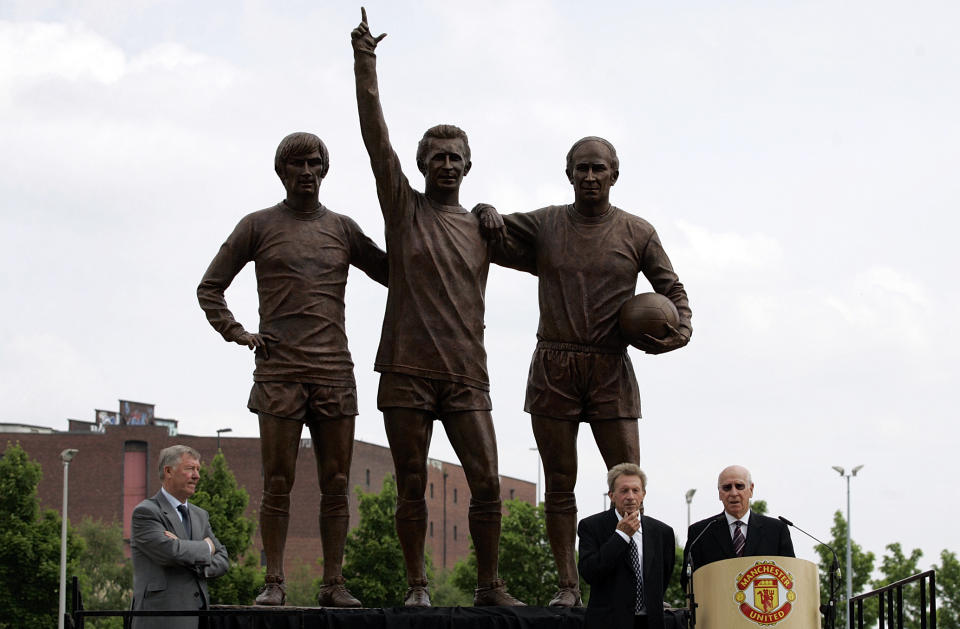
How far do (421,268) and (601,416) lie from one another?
1750 mm

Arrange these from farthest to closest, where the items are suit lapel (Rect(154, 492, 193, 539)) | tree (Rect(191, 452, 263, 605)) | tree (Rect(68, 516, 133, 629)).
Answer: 1. tree (Rect(68, 516, 133, 629))
2. tree (Rect(191, 452, 263, 605))
3. suit lapel (Rect(154, 492, 193, 539))

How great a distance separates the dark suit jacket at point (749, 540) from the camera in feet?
27.4

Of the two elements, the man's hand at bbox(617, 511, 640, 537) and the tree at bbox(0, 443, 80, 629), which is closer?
the man's hand at bbox(617, 511, 640, 537)

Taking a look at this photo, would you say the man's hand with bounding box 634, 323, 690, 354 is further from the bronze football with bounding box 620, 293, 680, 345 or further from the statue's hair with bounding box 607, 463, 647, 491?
the statue's hair with bounding box 607, 463, 647, 491

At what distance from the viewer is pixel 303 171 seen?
1038 cm

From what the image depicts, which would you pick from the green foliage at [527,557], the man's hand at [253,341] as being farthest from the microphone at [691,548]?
the green foliage at [527,557]

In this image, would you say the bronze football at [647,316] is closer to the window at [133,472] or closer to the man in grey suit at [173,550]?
the man in grey suit at [173,550]

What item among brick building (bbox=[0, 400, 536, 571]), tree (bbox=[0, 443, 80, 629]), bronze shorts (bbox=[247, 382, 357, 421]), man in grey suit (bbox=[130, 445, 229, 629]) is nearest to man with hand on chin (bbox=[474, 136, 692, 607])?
bronze shorts (bbox=[247, 382, 357, 421])

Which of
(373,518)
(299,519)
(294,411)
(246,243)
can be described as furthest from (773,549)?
(299,519)

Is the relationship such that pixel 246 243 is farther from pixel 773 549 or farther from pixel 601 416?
pixel 773 549

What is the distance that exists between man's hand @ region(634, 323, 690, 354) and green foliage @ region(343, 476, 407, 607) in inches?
1107

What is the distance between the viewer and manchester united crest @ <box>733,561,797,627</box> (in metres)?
7.49

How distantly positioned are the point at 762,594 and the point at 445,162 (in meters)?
4.27

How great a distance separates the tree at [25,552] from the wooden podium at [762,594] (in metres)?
30.6
